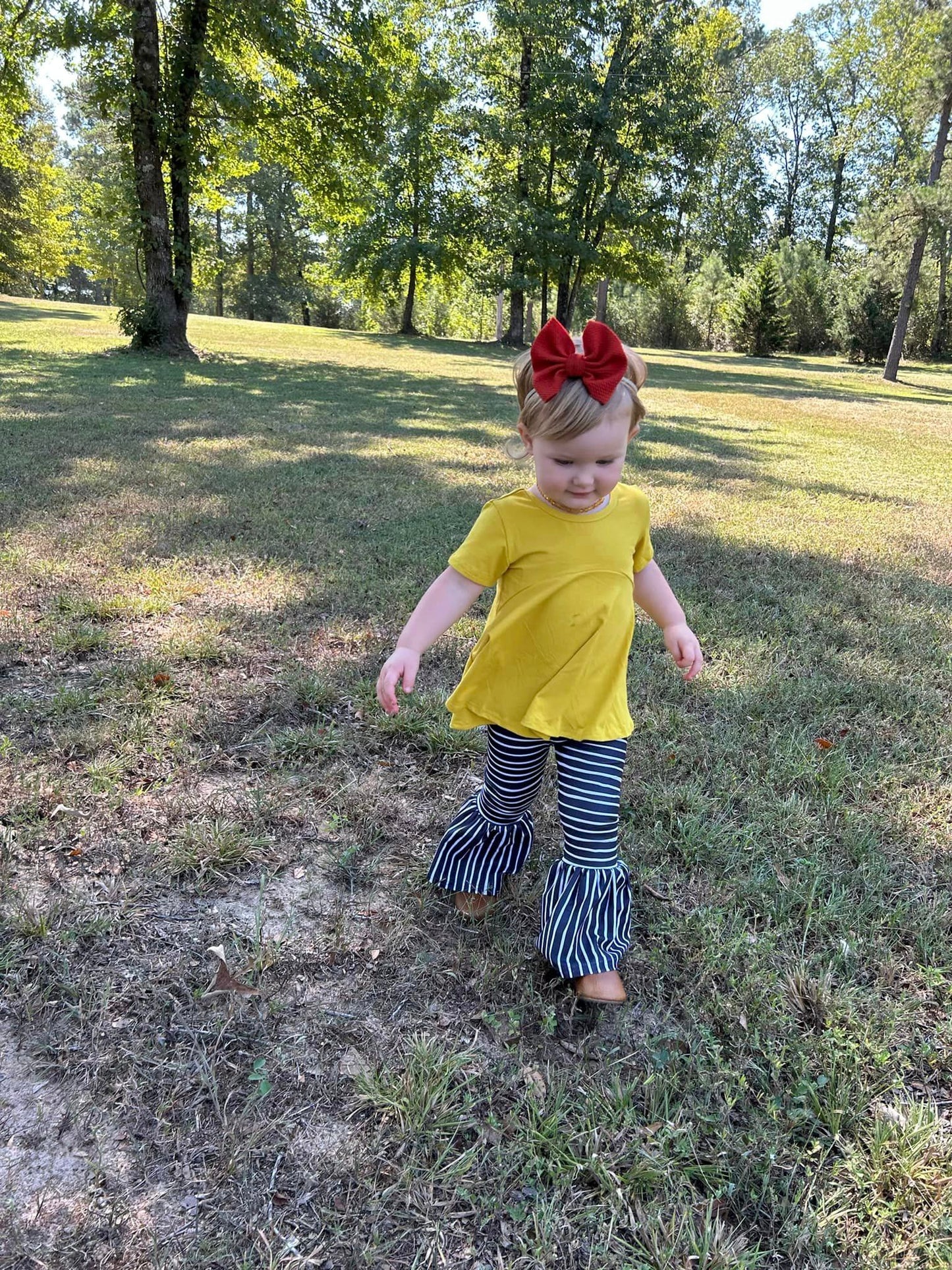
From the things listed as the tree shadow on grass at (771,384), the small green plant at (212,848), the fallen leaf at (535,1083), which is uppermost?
the tree shadow on grass at (771,384)

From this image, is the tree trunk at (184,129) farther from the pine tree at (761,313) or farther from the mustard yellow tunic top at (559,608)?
the pine tree at (761,313)

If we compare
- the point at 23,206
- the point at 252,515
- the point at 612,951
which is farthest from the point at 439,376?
the point at 23,206

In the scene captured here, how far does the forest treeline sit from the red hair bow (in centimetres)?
1328

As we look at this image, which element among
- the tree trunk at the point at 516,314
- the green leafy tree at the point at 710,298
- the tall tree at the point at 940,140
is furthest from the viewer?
the green leafy tree at the point at 710,298

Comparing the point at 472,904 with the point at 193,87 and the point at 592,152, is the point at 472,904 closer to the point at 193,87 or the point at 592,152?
the point at 193,87

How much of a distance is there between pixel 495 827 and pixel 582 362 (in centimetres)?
118

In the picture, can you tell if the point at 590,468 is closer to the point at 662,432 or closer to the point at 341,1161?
the point at 341,1161

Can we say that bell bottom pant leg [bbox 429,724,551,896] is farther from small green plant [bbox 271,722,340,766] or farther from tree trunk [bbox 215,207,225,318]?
tree trunk [bbox 215,207,225,318]

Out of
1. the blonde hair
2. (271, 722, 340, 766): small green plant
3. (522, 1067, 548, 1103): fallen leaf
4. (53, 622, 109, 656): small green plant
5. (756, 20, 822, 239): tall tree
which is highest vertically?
(756, 20, 822, 239): tall tree

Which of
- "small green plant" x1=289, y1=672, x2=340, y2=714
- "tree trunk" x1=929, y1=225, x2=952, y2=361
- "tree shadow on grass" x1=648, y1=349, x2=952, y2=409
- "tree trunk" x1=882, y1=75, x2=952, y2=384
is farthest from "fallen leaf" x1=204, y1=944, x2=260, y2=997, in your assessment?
"tree trunk" x1=929, y1=225, x2=952, y2=361

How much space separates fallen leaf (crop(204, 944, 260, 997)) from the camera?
65.5 inches

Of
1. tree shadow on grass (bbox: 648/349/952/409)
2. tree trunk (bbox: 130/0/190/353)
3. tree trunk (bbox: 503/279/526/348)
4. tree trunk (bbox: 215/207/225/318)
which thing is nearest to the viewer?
tree trunk (bbox: 130/0/190/353)

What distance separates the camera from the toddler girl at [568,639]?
5.54ft

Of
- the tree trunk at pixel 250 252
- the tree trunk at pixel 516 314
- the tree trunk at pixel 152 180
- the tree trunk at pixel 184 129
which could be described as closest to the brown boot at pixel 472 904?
the tree trunk at pixel 152 180
